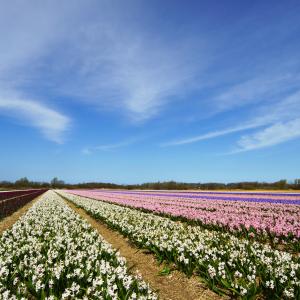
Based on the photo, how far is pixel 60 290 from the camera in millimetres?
5809

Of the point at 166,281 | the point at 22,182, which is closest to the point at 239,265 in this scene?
the point at 166,281

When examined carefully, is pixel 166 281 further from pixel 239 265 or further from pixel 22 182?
pixel 22 182

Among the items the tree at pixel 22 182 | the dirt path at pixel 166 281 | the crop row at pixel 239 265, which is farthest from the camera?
the tree at pixel 22 182

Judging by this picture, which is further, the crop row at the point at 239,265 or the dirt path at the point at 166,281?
the dirt path at the point at 166,281

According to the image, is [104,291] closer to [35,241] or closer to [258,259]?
[258,259]

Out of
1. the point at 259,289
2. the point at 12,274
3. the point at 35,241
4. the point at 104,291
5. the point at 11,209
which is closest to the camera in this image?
the point at 104,291

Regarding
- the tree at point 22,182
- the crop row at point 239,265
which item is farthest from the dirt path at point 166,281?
the tree at point 22,182

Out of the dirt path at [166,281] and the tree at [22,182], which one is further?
the tree at [22,182]

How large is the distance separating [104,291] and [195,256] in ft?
11.9

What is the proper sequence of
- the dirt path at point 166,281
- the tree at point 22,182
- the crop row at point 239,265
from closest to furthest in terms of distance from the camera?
the crop row at point 239,265
the dirt path at point 166,281
the tree at point 22,182

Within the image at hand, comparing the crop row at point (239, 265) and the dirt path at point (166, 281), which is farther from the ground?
the crop row at point (239, 265)

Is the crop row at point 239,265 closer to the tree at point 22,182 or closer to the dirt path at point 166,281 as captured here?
the dirt path at point 166,281

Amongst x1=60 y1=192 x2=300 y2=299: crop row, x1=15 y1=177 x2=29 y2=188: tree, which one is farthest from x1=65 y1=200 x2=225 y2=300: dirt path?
x1=15 y1=177 x2=29 y2=188: tree

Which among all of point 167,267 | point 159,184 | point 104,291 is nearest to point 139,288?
point 104,291
